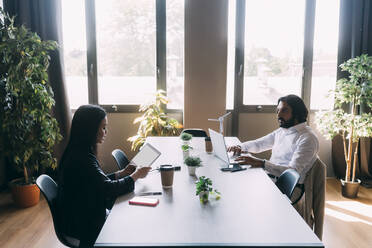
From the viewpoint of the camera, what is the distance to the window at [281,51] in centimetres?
440

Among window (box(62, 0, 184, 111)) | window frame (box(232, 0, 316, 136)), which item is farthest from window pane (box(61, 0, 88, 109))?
window frame (box(232, 0, 316, 136))

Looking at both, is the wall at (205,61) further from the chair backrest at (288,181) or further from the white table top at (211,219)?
the white table top at (211,219)

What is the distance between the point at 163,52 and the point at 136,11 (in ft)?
2.13

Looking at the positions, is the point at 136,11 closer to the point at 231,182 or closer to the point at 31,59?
the point at 31,59

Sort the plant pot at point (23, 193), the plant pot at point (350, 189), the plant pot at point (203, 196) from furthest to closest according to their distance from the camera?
1. the plant pot at point (350, 189)
2. the plant pot at point (23, 193)
3. the plant pot at point (203, 196)

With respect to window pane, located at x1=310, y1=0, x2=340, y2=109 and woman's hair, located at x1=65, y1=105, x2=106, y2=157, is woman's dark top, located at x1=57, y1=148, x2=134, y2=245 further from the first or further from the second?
window pane, located at x1=310, y1=0, x2=340, y2=109

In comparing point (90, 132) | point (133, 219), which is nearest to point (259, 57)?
point (90, 132)

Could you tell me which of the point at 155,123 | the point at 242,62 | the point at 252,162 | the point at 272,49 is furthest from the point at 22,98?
the point at 272,49

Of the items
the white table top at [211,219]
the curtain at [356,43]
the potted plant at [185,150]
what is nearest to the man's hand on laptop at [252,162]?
the white table top at [211,219]

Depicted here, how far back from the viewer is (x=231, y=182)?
2.03m

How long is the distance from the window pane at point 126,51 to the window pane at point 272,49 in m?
1.33

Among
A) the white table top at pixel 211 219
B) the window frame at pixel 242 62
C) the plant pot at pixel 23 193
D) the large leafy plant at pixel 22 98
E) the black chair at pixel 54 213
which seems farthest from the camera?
the window frame at pixel 242 62

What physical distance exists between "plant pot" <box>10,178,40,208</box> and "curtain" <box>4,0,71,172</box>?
29.1 inches

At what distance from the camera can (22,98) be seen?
3.30m
